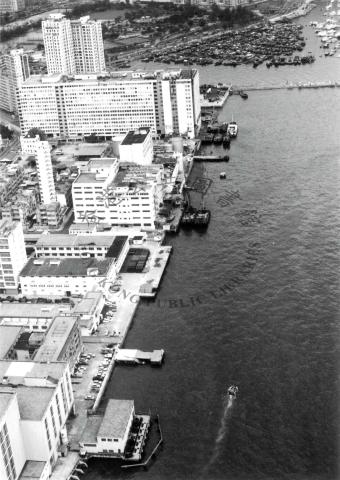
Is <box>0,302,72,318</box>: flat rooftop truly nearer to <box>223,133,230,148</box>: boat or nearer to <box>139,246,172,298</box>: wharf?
<box>139,246,172,298</box>: wharf

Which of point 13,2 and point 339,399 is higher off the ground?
point 13,2

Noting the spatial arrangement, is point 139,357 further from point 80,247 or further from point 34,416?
point 80,247

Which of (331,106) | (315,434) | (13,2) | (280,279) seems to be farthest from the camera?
(13,2)

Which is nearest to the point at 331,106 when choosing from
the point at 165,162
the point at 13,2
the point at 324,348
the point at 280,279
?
the point at 165,162

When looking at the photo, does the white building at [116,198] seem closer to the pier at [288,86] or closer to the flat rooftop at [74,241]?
the flat rooftop at [74,241]

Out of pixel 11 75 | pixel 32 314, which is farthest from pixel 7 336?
pixel 11 75

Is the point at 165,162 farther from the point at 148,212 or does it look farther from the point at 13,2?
the point at 13,2

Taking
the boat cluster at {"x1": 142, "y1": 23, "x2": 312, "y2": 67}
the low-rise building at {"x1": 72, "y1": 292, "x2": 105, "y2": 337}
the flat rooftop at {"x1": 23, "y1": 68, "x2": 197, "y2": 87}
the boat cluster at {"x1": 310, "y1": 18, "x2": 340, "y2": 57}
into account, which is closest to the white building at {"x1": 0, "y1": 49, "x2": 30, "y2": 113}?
the flat rooftop at {"x1": 23, "y1": 68, "x2": 197, "y2": 87}
